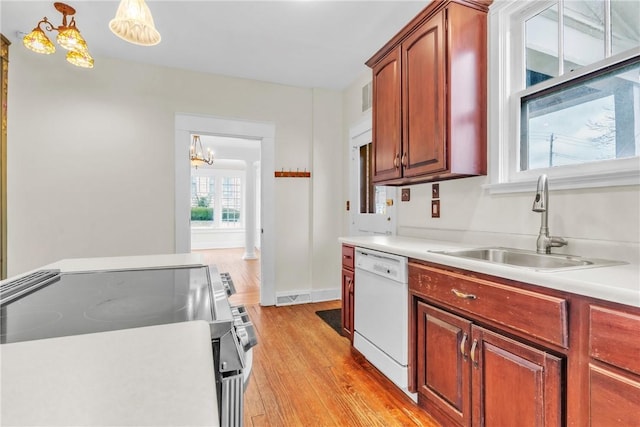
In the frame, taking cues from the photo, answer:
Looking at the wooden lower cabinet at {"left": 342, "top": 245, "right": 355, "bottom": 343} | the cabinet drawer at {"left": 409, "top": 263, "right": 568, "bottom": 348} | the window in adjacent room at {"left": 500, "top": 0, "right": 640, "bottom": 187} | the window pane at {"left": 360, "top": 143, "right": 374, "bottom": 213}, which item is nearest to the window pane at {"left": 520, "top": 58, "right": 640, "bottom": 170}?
the window in adjacent room at {"left": 500, "top": 0, "right": 640, "bottom": 187}

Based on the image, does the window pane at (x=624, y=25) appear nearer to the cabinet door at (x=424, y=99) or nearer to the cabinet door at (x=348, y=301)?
the cabinet door at (x=424, y=99)

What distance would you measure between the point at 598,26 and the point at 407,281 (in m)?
1.59

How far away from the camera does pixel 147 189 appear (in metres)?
3.28

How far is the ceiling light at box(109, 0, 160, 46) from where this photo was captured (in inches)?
51.7

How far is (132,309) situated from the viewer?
80cm

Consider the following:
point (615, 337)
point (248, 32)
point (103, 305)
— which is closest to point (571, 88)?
point (615, 337)

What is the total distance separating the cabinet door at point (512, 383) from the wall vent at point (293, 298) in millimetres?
2677

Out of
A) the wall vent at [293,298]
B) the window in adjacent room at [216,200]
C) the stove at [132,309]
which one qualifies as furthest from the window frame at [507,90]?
the window in adjacent room at [216,200]

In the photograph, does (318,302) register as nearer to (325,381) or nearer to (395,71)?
(325,381)

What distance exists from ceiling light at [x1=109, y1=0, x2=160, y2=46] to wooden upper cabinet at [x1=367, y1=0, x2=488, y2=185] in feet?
5.10

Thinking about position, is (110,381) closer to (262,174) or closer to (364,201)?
(364,201)

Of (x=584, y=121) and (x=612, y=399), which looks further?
(x=584, y=121)

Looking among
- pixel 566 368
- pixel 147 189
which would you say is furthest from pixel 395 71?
pixel 147 189

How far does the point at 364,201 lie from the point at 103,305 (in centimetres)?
295
